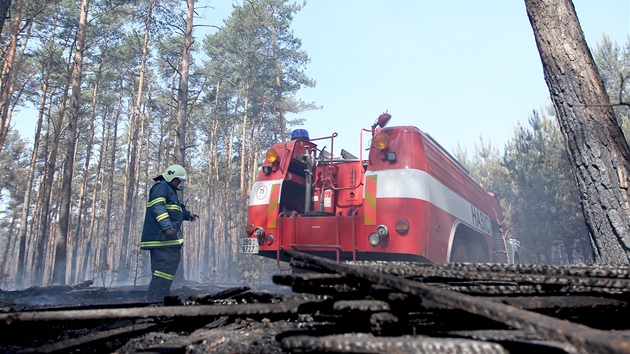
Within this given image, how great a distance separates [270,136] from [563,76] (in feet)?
108

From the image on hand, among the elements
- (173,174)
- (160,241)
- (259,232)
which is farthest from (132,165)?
(259,232)

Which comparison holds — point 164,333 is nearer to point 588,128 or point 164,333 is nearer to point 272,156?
point 272,156

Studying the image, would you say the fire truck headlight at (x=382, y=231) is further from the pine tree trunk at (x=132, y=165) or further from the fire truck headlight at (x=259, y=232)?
the pine tree trunk at (x=132, y=165)

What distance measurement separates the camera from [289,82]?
27.5 m

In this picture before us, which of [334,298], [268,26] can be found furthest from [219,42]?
[334,298]

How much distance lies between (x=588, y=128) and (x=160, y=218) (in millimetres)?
5171

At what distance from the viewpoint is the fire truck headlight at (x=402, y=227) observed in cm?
459

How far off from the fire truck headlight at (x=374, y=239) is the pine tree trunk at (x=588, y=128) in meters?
2.17

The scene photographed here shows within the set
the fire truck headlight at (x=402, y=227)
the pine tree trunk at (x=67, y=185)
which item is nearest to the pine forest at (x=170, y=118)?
the pine tree trunk at (x=67, y=185)

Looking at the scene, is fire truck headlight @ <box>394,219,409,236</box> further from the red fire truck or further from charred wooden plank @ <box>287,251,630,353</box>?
charred wooden plank @ <box>287,251,630,353</box>

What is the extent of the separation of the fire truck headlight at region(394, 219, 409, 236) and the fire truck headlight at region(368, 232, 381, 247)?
0.27m

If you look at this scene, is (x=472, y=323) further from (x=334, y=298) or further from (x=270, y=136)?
(x=270, y=136)

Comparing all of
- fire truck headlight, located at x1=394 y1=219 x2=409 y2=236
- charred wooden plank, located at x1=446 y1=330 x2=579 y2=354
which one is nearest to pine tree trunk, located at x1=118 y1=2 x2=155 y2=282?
fire truck headlight, located at x1=394 y1=219 x2=409 y2=236

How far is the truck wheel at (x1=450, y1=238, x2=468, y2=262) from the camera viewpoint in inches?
223
